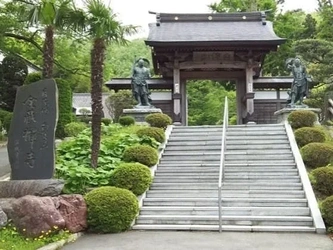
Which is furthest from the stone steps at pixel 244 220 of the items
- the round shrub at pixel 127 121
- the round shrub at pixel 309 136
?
the round shrub at pixel 127 121

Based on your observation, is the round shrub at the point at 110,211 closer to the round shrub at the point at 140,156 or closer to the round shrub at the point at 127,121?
the round shrub at the point at 140,156

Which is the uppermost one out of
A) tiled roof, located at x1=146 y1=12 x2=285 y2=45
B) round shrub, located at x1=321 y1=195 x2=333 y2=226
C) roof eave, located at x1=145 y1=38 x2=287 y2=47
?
tiled roof, located at x1=146 y1=12 x2=285 y2=45

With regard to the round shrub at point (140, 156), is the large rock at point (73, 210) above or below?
below

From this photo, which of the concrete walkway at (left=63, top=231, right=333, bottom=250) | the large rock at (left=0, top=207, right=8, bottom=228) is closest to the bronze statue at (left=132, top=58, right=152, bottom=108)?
the concrete walkway at (left=63, top=231, right=333, bottom=250)

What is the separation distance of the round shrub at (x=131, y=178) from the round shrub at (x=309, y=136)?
5046 millimetres

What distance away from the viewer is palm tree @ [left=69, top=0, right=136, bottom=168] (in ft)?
34.7

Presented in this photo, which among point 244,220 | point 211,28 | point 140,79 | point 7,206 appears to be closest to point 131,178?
point 244,220

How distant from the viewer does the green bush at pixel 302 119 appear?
1401 cm

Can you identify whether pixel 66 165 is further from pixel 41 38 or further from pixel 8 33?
pixel 41 38

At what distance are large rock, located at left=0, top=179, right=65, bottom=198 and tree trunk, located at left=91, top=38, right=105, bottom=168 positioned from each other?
188 centimetres

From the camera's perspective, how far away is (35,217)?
7.52 meters

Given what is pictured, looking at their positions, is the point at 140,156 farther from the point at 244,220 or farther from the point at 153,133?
the point at 244,220

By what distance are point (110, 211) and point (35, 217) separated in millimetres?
1417

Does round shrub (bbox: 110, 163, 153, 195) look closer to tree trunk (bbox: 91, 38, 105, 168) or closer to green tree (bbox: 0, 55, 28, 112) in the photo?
tree trunk (bbox: 91, 38, 105, 168)
